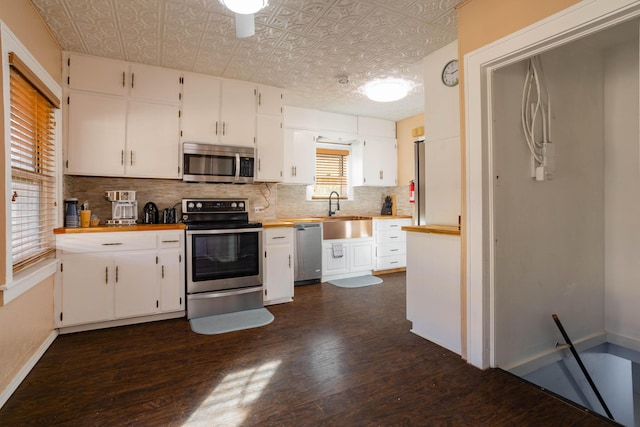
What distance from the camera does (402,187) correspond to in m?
5.70

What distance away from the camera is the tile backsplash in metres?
3.41

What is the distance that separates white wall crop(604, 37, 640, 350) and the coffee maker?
14.7 ft

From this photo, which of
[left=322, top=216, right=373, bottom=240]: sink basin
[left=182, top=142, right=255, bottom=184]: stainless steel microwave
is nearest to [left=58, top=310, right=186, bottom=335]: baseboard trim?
[left=182, top=142, right=255, bottom=184]: stainless steel microwave

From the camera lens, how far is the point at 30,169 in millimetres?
2436

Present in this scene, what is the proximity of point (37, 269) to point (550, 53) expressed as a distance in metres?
4.11

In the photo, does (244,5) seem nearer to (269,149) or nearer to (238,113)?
(238,113)

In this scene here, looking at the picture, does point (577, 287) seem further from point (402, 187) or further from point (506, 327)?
point (402, 187)

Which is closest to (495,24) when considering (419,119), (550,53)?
(550,53)

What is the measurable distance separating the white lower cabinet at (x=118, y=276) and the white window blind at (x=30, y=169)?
0.25m

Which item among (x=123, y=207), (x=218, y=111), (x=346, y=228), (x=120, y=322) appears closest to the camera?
(x=120, y=322)

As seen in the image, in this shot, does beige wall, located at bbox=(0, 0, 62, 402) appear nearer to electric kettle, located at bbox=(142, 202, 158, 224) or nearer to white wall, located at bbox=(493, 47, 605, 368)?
electric kettle, located at bbox=(142, 202, 158, 224)

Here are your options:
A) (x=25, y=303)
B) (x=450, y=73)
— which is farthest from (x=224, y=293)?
(x=450, y=73)

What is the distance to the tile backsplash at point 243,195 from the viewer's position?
3.41 m

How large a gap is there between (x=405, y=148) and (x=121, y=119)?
13.5 feet
